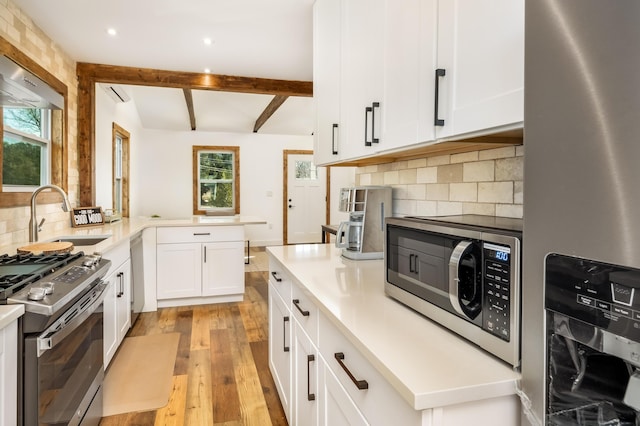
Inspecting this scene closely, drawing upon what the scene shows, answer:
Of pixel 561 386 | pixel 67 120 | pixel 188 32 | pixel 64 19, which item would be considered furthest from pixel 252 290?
pixel 561 386

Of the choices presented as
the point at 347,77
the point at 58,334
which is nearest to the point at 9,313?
the point at 58,334

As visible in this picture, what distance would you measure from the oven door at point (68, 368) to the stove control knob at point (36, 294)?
0.40 ft

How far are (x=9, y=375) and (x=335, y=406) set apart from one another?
3.30 ft

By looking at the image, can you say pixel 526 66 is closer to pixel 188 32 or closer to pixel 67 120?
pixel 188 32

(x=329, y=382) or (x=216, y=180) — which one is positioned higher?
(x=216, y=180)

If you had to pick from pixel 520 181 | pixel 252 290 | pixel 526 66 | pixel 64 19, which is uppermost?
pixel 64 19

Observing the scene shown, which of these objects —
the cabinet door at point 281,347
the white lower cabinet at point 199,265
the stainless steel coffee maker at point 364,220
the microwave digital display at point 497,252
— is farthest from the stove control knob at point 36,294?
the white lower cabinet at point 199,265

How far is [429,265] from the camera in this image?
1155 mm

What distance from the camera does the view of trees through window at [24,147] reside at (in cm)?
261

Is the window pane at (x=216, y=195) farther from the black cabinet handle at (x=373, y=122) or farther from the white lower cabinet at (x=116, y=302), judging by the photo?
the black cabinet handle at (x=373, y=122)

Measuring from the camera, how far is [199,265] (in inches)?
163

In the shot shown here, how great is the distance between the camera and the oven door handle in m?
1.33

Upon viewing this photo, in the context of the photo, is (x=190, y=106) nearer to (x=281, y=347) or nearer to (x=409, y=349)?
(x=281, y=347)

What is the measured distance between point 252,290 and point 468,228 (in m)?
4.15
